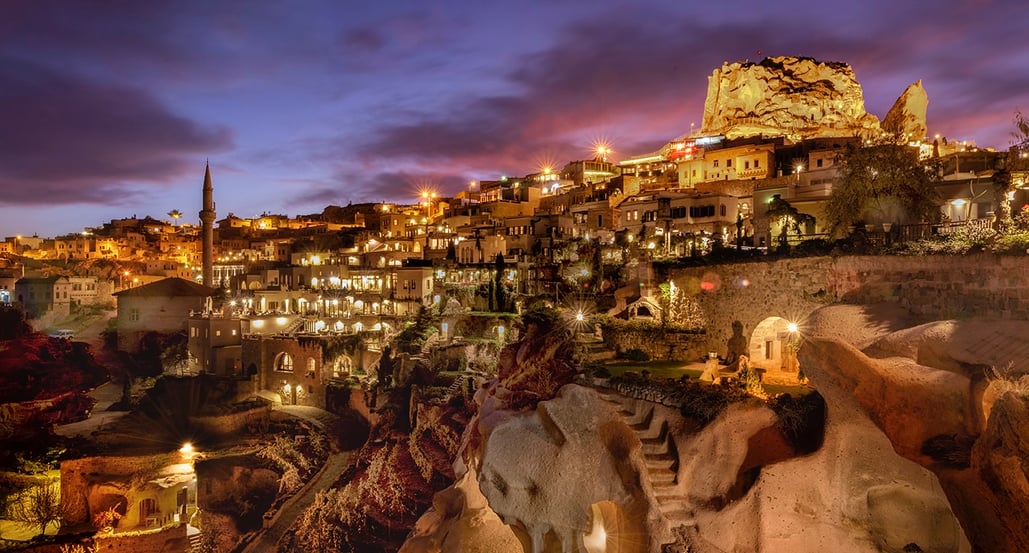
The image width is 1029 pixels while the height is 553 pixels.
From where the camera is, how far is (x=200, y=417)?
3241 cm

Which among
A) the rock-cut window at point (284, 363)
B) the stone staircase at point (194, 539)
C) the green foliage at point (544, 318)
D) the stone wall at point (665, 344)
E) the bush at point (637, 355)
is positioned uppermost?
the green foliage at point (544, 318)

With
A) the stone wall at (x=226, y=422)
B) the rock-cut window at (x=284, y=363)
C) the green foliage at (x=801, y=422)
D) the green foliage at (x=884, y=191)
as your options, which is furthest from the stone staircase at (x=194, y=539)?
the green foliage at (x=884, y=191)

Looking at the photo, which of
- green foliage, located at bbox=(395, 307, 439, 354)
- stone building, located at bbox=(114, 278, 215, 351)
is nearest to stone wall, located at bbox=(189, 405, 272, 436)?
green foliage, located at bbox=(395, 307, 439, 354)

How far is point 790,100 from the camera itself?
70.4 metres

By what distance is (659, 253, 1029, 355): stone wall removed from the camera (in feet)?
44.4

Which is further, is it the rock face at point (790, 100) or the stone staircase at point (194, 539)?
the rock face at point (790, 100)

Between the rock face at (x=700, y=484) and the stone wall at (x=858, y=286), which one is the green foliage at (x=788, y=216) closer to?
the stone wall at (x=858, y=286)

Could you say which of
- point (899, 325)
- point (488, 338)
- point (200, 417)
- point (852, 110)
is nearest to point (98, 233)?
point (200, 417)

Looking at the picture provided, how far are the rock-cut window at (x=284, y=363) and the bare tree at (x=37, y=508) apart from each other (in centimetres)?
1386

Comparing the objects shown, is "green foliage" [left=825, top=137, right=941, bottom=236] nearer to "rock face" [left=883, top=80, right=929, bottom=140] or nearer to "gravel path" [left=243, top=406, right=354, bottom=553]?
"gravel path" [left=243, top=406, right=354, bottom=553]

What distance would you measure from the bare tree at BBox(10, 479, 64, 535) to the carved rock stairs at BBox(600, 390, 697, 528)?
77.1 ft

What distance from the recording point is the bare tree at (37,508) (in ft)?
77.7

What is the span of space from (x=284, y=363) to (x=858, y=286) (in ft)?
108

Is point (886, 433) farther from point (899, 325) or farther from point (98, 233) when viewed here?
point (98, 233)
